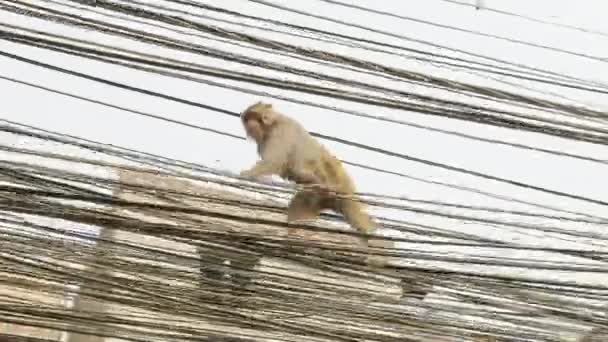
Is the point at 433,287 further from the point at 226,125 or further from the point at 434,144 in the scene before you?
the point at 226,125

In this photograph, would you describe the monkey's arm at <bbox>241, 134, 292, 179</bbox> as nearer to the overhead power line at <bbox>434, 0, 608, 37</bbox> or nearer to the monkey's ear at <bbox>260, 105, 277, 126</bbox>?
the monkey's ear at <bbox>260, 105, 277, 126</bbox>

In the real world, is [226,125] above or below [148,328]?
above

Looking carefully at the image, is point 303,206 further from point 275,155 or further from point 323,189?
point 275,155

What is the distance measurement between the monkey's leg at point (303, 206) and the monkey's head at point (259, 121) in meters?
0.41

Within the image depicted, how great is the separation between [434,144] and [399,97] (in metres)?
0.26

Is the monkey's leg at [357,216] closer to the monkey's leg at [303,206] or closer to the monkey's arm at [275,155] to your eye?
the monkey's leg at [303,206]

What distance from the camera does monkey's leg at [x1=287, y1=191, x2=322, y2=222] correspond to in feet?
4.38

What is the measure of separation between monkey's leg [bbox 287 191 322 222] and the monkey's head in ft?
1.34

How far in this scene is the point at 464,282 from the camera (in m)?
1.33

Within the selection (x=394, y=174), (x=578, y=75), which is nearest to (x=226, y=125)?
(x=394, y=174)

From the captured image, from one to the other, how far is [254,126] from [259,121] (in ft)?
0.04

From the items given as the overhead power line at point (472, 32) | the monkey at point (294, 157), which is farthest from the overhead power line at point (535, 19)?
the monkey at point (294, 157)

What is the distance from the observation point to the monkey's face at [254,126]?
5.85ft

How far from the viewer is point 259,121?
1794 mm
